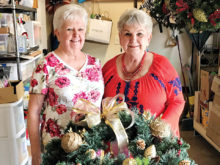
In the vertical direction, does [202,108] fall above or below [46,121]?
below

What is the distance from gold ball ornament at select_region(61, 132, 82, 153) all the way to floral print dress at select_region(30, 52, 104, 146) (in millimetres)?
476

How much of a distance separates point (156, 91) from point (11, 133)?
1410mm

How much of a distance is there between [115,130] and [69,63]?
0.61 meters

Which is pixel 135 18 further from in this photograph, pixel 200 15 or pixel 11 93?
pixel 11 93

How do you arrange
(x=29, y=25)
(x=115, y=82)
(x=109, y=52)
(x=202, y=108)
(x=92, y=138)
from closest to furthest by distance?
(x=92, y=138) < (x=115, y=82) < (x=29, y=25) < (x=202, y=108) < (x=109, y=52)

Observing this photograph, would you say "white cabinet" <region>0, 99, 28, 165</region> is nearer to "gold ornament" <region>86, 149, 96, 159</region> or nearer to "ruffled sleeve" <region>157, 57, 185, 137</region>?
"ruffled sleeve" <region>157, 57, 185, 137</region>

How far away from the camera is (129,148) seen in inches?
29.3

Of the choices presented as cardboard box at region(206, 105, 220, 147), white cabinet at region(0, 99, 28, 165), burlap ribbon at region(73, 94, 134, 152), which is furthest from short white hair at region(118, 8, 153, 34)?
cardboard box at region(206, 105, 220, 147)

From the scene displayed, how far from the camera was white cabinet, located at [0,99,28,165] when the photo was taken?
2066 millimetres

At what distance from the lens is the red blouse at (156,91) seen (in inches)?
50.0

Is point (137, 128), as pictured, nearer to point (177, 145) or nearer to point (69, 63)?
point (177, 145)

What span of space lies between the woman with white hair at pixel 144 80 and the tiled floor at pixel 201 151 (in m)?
1.62

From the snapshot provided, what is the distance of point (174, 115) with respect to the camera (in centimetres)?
125

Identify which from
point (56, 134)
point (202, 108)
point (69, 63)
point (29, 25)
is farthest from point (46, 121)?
point (202, 108)
